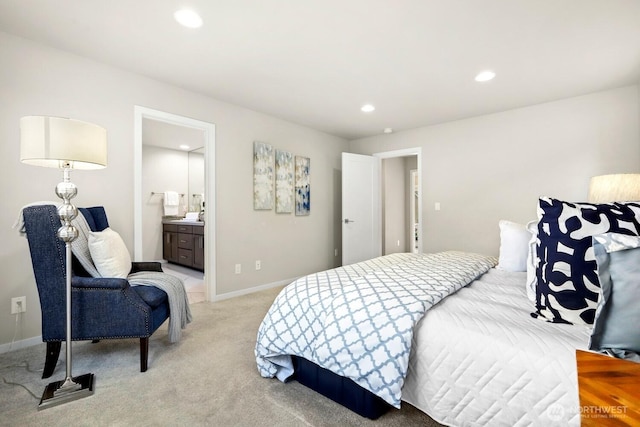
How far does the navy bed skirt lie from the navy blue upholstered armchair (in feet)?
3.31

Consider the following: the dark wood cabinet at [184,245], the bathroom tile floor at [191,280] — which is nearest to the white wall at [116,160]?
the bathroom tile floor at [191,280]

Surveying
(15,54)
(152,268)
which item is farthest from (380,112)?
(15,54)

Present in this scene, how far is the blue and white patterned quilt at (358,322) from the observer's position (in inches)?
47.9

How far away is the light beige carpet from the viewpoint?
1408 millimetres

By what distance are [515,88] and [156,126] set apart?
4650mm

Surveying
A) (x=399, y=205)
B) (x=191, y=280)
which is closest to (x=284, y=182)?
(x=191, y=280)

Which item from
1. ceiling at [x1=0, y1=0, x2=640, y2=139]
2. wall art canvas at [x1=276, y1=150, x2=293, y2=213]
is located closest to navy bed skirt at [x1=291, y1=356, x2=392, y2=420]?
ceiling at [x1=0, y1=0, x2=640, y2=139]

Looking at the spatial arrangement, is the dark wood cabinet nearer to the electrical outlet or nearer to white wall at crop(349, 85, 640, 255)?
the electrical outlet

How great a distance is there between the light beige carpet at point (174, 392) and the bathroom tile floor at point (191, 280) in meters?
1.23

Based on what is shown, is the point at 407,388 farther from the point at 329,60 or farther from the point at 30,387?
the point at 329,60

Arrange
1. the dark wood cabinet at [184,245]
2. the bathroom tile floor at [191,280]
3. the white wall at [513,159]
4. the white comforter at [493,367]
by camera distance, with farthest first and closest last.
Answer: the dark wood cabinet at [184,245]
the bathroom tile floor at [191,280]
the white wall at [513,159]
the white comforter at [493,367]

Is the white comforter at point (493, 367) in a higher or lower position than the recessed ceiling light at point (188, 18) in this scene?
lower

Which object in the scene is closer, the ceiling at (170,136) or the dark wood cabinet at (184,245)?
the ceiling at (170,136)

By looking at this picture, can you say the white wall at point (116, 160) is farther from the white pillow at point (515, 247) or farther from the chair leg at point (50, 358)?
the white pillow at point (515, 247)
